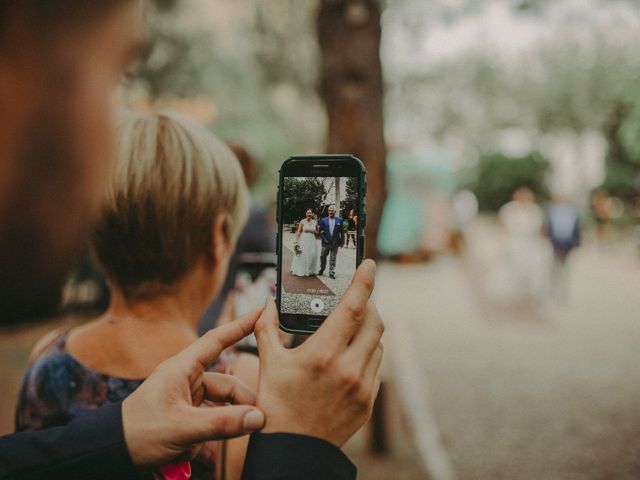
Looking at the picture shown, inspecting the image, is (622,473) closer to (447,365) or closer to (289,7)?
(447,365)

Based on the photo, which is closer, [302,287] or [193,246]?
[302,287]

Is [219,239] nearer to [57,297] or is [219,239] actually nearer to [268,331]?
[268,331]

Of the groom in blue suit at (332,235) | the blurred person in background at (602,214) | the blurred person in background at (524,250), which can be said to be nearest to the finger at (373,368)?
the groom in blue suit at (332,235)

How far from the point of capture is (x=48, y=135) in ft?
1.92

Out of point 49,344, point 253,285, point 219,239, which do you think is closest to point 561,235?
point 253,285

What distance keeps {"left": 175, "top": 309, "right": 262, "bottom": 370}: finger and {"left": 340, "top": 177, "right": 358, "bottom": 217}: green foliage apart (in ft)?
0.92

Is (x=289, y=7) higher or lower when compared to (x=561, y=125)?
higher

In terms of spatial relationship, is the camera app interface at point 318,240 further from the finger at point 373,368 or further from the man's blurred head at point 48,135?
the man's blurred head at point 48,135

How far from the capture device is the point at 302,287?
1.15 m

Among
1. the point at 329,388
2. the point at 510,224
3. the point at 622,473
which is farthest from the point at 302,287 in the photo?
the point at 510,224

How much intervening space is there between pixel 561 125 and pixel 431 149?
5449mm

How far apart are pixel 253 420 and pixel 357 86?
3.07 metres

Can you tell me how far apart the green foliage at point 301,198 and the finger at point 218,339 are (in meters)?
0.25

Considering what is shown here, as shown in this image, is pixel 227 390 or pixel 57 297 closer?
pixel 57 297
